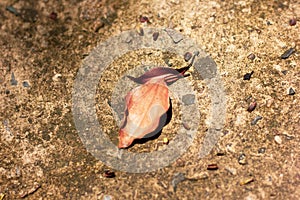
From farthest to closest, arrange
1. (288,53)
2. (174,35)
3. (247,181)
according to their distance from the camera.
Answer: (174,35) < (288,53) < (247,181)

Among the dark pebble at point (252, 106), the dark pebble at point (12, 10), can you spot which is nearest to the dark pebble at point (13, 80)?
the dark pebble at point (12, 10)

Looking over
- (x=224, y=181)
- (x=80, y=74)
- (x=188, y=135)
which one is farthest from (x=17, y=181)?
(x=224, y=181)

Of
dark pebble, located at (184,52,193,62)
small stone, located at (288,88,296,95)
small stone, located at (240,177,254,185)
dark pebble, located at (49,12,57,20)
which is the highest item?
dark pebble, located at (49,12,57,20)

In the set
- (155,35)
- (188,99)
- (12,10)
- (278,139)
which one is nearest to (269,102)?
(278,139)

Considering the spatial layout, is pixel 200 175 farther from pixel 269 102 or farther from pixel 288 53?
pixel 288 53

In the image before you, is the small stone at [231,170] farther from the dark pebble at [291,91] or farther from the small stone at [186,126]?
the dark pebble at [291,91]

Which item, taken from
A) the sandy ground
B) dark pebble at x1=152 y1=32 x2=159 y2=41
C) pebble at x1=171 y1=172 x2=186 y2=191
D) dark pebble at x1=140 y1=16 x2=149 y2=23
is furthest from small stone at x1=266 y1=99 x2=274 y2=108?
dark pebble at x1=140 y1=16 x2=149 y2=23

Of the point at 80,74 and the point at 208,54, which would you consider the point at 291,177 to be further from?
the point at 80,74

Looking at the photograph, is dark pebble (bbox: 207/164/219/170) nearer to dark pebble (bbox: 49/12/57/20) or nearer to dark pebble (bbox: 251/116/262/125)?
dark pebble (bbox: 251/116/262/125)
